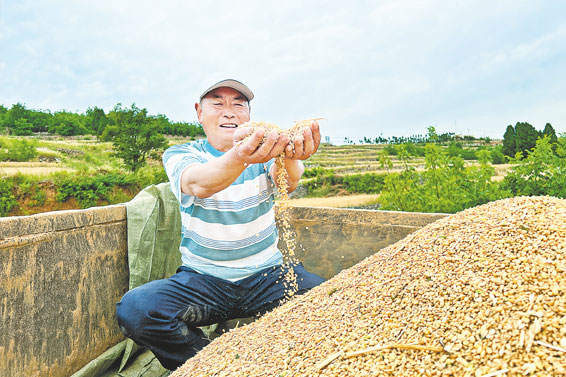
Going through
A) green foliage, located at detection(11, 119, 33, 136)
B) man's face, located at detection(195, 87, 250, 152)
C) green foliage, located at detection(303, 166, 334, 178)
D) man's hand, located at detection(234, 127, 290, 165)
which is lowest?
green foliage, located at detection(303, 166, 334, 178)

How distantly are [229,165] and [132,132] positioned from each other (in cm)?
2495

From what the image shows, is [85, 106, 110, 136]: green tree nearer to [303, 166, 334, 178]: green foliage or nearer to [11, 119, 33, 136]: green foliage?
[11, 119, 33, 136]: green foliage

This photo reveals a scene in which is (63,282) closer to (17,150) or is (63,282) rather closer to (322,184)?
(322,184)

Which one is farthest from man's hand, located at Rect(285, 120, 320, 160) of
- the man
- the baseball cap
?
the baseball cap

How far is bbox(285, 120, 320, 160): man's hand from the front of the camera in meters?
1.85

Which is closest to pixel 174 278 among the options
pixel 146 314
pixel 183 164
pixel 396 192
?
pixel 146 314

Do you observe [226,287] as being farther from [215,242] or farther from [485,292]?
[485,292]

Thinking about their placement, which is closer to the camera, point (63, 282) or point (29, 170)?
point (63, 282)

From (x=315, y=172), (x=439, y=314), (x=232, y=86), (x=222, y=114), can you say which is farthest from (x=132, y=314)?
(x=315, y=172)

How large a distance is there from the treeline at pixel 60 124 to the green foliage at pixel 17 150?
5.00m

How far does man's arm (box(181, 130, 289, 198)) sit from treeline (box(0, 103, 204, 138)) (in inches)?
1196

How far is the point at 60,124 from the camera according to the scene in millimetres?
36469

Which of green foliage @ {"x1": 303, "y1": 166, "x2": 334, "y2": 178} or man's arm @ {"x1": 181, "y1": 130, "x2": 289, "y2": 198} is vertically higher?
man's arm @ {"x1": 181, "y1": 130, "x2": 289, "y2": 198}

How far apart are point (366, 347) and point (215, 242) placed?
1086 millimetres
